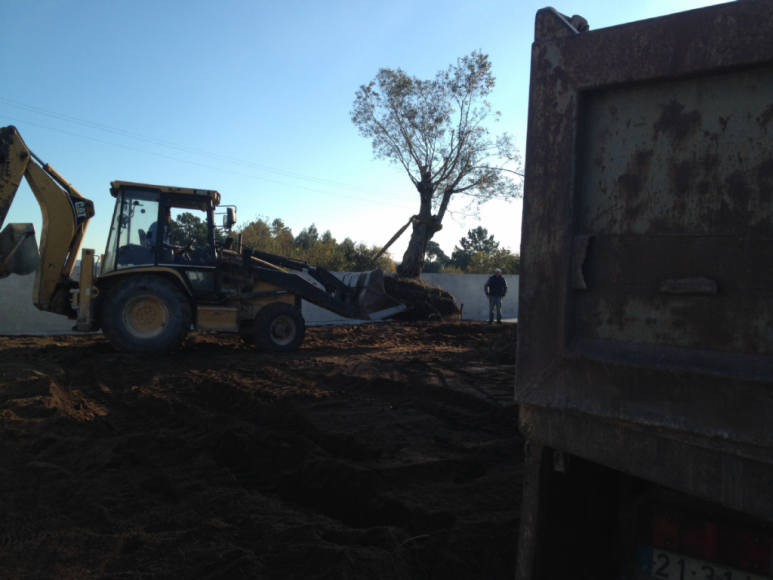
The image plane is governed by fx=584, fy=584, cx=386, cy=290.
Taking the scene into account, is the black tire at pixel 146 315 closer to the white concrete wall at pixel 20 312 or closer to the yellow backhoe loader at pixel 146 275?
the yellow backhoe loader at pixel 146 275

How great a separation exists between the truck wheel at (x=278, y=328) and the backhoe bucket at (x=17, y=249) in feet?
13.3

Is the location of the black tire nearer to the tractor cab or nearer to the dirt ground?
the tractor cab

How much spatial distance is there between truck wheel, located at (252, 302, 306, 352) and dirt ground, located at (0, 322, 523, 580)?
256 centimetres

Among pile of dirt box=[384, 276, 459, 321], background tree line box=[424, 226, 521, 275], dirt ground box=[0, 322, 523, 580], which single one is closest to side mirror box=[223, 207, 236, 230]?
dirt ground box=[0, 322, 523, 580]

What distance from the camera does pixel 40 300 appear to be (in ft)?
34.0

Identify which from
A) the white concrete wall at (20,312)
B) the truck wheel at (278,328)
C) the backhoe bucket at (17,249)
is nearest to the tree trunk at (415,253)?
the truck wheel at (278,328)

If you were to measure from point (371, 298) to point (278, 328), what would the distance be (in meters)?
2.48

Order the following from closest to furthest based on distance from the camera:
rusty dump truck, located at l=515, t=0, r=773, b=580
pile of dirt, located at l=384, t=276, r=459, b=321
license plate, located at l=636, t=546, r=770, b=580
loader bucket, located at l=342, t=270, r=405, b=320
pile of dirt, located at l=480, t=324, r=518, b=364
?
rusty dump truck, located at l=515, t=0, r=773, b=580 < license plate, located at l=636, t=546, r=770, b=580 < pile of dirt, located at l=480, t=324, r=518, b=364 < loader bucket, located at l=342, t=270, r=405, b=320 < pile of dirt, located at l=384, t=276, r=459, b=321

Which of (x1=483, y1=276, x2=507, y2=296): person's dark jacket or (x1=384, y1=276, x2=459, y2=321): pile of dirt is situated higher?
(x1=483, y1=276, x2=507, y2=296): person's dark jacket

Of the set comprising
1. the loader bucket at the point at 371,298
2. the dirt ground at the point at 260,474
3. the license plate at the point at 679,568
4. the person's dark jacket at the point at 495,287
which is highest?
the person's dark jacket at the point at 495,287

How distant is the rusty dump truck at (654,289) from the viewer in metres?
1.61

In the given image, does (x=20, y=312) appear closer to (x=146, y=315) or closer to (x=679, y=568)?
(x=146, y=315)

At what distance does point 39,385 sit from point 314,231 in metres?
57.7

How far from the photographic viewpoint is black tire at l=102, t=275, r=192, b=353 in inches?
402
